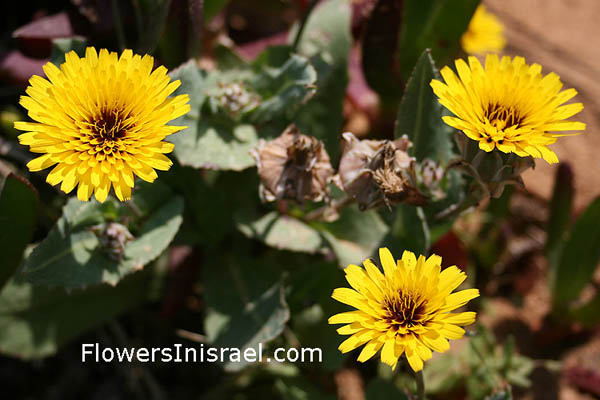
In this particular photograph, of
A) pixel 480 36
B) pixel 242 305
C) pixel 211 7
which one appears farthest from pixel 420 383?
pixel 480 36

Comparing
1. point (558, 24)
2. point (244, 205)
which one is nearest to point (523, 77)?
point (244, 205)

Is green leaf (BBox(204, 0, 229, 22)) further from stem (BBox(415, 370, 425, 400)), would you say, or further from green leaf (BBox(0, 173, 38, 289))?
stem (BBox(415, 370, 425, 400))

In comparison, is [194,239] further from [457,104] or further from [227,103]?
[457,104]

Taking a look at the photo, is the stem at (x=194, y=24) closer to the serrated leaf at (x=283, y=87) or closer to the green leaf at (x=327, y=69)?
the serrated leaf at (x=283, y=87)

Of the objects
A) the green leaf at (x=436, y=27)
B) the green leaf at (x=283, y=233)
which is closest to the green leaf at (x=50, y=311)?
the green leaf at (x=283, y=233)

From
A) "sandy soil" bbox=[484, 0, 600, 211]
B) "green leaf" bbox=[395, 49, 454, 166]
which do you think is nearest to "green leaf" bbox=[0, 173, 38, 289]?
"green leaf" bbox=[395, 49, 454, 166]

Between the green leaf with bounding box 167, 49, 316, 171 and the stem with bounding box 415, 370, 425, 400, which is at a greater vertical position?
the green leaf with bounding box 167, 49, 316, 171
